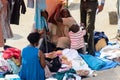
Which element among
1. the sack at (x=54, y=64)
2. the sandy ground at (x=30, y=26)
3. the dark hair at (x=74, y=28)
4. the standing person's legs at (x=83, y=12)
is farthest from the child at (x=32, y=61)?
the sandy ground at (x=30, y=26)

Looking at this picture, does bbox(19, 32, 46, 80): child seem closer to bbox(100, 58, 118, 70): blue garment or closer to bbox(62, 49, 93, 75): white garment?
bbox(62, 49, 93, 75): white garment

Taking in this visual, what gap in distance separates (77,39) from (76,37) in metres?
0.06

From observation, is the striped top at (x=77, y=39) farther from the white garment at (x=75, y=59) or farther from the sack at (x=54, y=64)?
the sack at (x=54, y=64)

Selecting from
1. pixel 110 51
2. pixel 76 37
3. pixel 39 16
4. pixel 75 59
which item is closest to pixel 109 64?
pixel 110 51

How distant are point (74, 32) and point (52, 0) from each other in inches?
39.9

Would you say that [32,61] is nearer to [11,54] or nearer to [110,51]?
[11,54]

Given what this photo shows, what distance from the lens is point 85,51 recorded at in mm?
11516

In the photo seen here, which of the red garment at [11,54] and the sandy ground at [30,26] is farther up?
the sandy ground at [30,26]

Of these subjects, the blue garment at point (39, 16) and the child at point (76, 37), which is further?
the child at point (76, 37)

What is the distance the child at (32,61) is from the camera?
8.69 metres

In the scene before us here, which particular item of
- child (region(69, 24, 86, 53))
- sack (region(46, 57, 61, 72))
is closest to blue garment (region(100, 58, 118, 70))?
child (region(69, 24, 86, 53))

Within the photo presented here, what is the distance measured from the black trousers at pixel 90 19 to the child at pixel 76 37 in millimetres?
355

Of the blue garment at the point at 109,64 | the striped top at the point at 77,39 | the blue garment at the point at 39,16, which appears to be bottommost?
the blue garment at the point at 109,64

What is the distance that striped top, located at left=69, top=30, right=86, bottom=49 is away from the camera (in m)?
11.1
